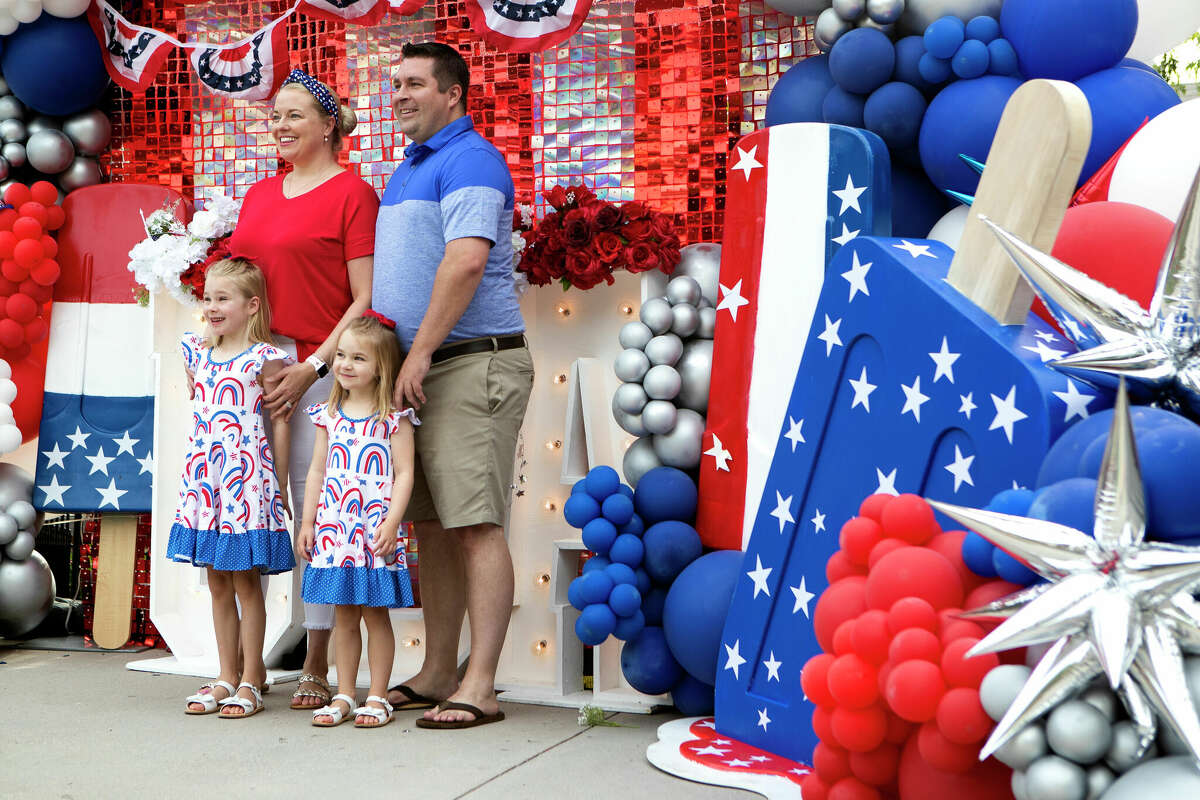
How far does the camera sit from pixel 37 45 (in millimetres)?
4656

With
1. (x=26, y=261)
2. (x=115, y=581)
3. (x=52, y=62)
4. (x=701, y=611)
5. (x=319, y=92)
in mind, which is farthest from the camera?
(x=115, y=581)

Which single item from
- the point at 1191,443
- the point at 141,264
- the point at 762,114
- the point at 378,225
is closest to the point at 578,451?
the point at 378,225

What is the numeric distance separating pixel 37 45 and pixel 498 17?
69.2 inches

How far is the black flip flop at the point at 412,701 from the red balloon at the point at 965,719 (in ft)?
7.04

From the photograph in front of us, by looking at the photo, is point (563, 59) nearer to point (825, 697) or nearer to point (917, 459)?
point (917, 459)

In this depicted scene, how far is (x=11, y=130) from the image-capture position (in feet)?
15.4

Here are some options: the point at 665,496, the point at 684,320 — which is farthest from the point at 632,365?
the point at 665,496

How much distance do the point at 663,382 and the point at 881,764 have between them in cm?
166

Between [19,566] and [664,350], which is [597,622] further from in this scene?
[19,566]

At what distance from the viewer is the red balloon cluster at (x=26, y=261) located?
4.55 metres

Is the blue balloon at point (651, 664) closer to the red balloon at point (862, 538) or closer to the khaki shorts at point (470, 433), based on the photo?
the khaki shorts at point (470, 433)

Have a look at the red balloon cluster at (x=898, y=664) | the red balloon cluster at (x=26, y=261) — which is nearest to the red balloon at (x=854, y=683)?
the red balloon cluster at (x=898, y=664)

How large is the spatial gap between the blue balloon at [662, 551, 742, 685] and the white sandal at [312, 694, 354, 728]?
91cm

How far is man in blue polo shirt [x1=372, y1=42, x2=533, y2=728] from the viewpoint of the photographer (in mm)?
3465
